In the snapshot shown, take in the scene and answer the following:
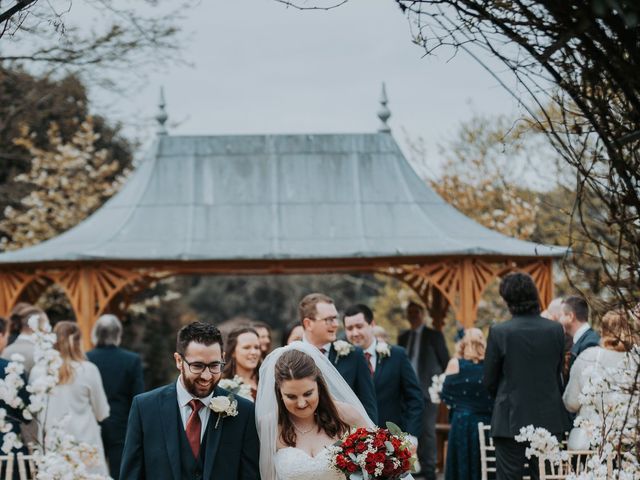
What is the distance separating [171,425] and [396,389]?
4.09 m

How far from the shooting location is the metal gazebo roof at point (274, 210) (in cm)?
1606

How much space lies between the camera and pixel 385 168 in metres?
17.8

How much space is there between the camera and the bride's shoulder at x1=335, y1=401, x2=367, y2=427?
A: 6.43 m

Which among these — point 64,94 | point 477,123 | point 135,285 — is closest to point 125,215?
point 135,285

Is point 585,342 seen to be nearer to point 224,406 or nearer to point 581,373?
point 581,373

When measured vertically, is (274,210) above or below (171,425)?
above

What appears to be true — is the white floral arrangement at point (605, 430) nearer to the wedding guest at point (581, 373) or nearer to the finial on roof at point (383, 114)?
the wedding guest at point (581, 373)

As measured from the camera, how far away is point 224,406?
5594 mm

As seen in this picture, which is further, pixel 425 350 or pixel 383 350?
pixel 425 350

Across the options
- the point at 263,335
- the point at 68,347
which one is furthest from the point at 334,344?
the point at 68,347

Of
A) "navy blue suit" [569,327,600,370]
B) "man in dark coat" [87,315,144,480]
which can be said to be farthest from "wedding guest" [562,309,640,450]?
"man in dark coat" [87,315,144,480]

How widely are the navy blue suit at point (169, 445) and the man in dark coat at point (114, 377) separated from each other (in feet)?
17.8

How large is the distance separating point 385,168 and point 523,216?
17.5 ft

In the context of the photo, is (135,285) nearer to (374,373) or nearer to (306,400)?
(374,373)
